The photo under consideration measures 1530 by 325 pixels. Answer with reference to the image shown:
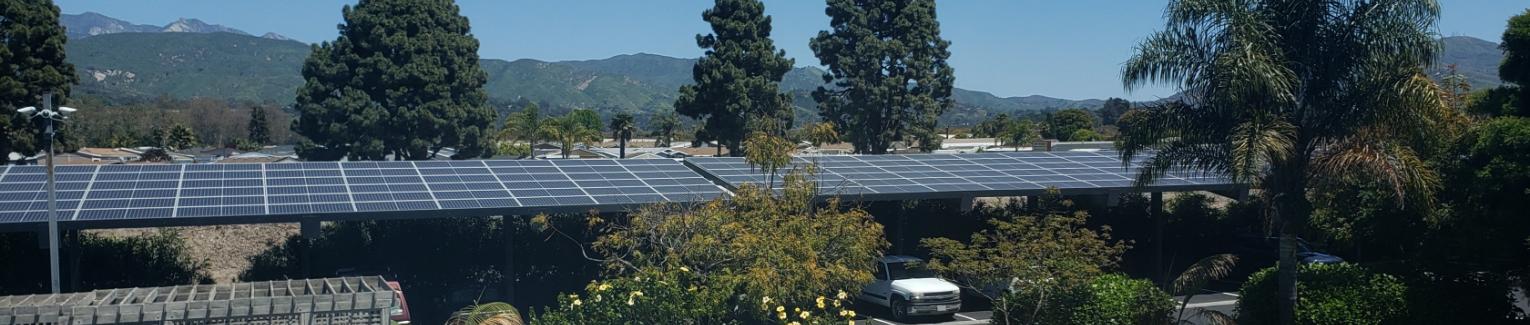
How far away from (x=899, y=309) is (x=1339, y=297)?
873 centimetres

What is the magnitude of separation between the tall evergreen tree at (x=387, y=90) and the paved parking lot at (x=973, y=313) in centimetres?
3390

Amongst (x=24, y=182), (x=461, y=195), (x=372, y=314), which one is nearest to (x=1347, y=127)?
(x=372, y=314)

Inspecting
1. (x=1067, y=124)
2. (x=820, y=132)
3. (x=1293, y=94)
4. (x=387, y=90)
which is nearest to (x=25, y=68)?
(x=387, y=90)

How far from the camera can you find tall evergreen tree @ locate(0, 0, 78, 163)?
35094 mm

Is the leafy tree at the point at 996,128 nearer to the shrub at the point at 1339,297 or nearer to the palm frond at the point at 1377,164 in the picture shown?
the shrub at the point at 1339,297

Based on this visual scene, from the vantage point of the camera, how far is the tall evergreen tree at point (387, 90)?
5297 cm

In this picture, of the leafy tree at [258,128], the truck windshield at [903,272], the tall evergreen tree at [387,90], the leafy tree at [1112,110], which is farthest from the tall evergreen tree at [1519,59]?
the leafy tree at [1112,110]

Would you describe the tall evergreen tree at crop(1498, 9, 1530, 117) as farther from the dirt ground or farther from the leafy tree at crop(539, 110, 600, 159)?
the leafy tree at crop(539, 110, 600, 159)

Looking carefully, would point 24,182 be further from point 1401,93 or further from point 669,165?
point 1401,93

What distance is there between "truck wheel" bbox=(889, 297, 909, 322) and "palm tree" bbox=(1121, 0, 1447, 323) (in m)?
7.56

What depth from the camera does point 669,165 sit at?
28500 mm

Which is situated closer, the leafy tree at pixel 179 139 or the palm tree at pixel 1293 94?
the palm tree at pixel 1293 94

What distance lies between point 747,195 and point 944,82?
4069 centimetres

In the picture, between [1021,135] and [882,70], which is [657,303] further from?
[1021,135]
